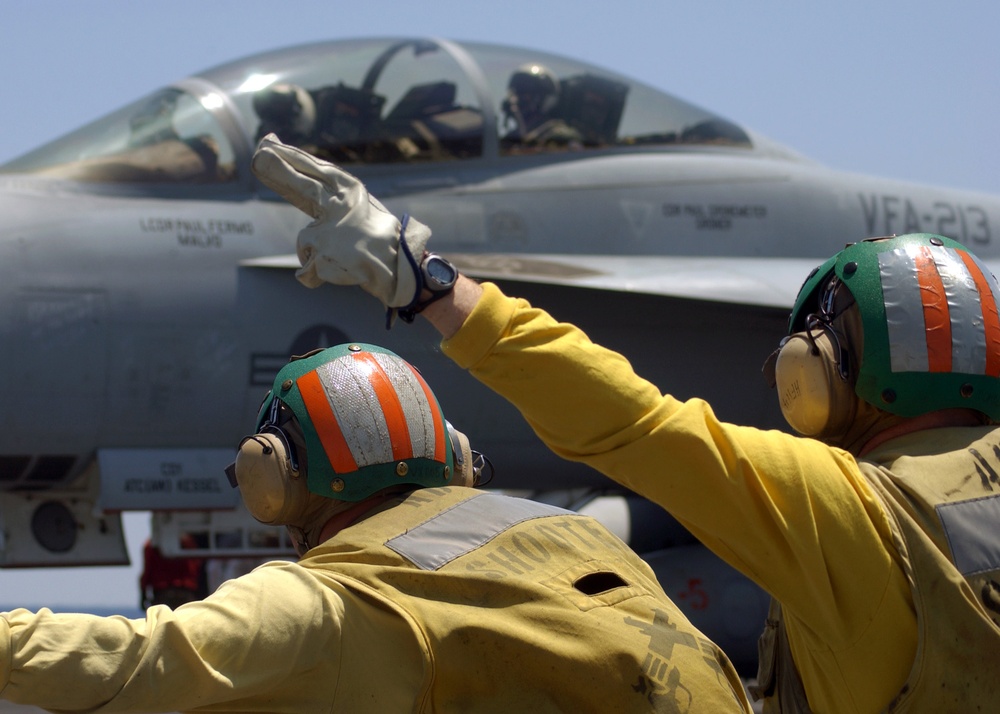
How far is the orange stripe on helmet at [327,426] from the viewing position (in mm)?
2336

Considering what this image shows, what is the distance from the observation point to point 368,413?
235cm

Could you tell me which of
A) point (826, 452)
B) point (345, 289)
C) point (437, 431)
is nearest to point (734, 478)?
point (826, 452)

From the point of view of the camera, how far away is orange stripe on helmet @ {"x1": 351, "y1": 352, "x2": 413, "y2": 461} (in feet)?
7.72

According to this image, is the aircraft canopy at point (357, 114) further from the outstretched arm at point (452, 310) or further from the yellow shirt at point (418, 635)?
the yellow shirt at point (418, 635)

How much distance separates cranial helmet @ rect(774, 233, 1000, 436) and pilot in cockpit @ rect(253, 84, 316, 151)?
558cm

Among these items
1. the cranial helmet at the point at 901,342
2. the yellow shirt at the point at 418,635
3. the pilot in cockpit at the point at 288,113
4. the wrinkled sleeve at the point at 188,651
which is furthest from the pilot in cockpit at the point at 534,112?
the wrinkled sleeve at the point at 188,651

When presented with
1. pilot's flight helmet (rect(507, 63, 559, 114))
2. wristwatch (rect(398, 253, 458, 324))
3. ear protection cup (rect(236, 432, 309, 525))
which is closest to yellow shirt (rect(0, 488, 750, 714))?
ear protection cup (rect(236, 432, 309, 525))

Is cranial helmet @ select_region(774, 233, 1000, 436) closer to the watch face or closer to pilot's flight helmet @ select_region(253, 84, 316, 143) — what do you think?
the watch face

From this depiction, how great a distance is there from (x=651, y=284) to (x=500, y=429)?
4.20ft

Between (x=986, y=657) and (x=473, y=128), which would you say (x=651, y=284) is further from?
(x=986, y=657)

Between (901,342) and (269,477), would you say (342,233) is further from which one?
(901,342)

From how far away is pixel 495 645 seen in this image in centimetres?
207

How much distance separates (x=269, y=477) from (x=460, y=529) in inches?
16.0

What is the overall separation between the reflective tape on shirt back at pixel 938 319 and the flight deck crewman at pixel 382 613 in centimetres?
70
